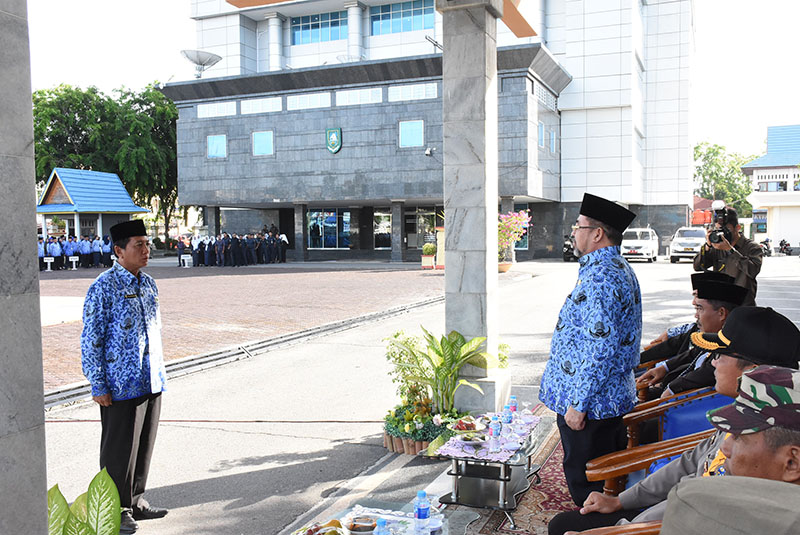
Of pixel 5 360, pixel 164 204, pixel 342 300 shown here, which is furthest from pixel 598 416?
pixel 164 204

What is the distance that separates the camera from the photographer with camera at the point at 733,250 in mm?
6445

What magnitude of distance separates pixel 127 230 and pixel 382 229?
39.1 m

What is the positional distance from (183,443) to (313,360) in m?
3.91

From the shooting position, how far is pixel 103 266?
36469 millimetres

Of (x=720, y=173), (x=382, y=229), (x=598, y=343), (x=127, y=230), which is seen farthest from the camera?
(x=720, y=173)

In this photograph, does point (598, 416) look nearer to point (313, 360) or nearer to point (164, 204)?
point (313, 360)

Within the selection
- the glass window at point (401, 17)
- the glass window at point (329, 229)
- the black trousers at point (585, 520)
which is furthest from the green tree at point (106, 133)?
the black trousers at point (585, 520)

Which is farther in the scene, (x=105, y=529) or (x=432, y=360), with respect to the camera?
(x=432, y=360)

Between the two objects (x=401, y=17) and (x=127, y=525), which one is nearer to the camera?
(x=127, y=525)

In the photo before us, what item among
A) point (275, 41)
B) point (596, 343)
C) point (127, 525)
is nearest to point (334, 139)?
point (275, 41)

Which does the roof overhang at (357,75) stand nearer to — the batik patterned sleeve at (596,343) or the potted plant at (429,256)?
the potted plant at (429,256)

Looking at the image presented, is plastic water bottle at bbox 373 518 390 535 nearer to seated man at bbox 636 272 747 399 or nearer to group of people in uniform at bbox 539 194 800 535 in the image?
group of people in uniform at bbox 539 194 800 535

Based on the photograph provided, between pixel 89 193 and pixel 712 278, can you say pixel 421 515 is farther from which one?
pixel 89 193

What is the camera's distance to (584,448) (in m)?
3.60
